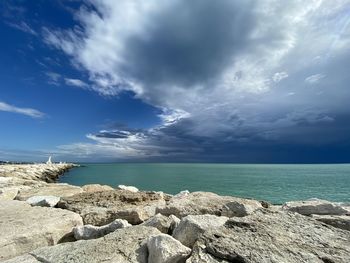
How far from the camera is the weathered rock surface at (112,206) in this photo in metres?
6.97

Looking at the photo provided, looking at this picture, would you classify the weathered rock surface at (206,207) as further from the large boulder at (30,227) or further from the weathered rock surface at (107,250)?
the large boulder at (30,227)

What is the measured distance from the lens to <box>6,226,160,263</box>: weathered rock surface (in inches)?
163

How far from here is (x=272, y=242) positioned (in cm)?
385

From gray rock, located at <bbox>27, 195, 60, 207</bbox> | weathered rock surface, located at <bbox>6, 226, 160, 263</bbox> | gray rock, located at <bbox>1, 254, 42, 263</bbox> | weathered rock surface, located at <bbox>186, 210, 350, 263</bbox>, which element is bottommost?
gray rock, located at <bbox>1, 254, 42, 263</bbox>

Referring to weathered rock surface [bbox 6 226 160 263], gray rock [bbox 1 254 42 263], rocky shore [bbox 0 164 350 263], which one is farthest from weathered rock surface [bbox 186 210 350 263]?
gray rock [bbox 1 254 42 263]

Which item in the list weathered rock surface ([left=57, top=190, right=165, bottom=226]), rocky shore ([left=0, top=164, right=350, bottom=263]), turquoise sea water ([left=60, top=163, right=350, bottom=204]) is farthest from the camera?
turquoise sea water ([left=60, top=163, right=350, bottom=204])

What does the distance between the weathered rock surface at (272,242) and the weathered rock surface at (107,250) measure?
1.01 m

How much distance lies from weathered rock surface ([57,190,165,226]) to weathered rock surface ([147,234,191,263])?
292 centimetres

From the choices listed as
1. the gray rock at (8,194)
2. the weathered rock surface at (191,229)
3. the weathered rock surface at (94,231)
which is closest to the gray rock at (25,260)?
the weathered rock surface at (94,231)

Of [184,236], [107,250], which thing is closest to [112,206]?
[107,250]

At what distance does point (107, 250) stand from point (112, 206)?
3.72 meters

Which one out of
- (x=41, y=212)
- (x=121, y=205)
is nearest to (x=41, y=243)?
(x=41, y=212)

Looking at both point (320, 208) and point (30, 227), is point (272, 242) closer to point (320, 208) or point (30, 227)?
point (320, 208)

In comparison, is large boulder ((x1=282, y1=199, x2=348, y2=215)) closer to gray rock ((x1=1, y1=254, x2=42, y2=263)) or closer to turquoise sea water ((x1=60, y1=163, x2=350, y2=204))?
gray rock ((x1=1, y1=254, x2=42, y2=263))
